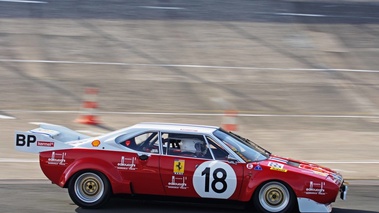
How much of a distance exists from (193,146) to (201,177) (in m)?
0.48

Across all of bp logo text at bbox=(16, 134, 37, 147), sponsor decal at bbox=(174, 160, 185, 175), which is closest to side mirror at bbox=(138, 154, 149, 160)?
sponsor decal at bbox=(174, 160, 185, 175)

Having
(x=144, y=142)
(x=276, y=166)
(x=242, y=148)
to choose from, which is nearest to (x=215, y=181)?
(x=242, y=148)

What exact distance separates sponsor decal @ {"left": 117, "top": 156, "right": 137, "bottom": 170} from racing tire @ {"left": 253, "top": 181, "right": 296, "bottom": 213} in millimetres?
1719

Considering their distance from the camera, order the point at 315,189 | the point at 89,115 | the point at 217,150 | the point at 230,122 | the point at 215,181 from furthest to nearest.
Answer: the point at 89,115
the point at 230,122
the point at 217,150
the point at 215,181
the point at 315,189

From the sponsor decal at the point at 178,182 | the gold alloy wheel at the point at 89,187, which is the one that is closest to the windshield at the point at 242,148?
the sponsor decal at the point at 178,182

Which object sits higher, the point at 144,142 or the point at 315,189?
the point at 144,142

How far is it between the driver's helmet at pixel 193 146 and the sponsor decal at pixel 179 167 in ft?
0.70

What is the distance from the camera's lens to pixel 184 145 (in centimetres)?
877

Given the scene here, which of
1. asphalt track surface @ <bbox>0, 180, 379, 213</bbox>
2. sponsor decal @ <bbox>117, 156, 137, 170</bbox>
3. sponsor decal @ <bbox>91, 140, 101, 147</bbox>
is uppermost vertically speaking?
sponsor decal @ <bbox>91, 140, 101, 147</bbox>

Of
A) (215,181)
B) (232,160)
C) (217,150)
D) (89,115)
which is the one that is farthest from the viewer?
(89,115)

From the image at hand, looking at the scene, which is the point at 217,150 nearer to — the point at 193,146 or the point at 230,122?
the point at 193,146

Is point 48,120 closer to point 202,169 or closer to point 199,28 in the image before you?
point 202,169

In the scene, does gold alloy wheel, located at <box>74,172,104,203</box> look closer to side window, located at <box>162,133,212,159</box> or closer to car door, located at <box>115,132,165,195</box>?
car door, located at <box>115,132,165,195</box>

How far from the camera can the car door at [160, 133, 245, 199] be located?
335 inches
